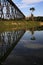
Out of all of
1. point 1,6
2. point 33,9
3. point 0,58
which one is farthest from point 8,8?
point 0,58

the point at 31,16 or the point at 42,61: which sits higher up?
the point at 42,61

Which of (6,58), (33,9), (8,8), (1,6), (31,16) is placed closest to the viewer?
(6,58)

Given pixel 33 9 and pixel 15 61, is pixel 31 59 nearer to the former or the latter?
pixel 15 61

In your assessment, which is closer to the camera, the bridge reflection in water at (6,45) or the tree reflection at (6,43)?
the bridge reflection in water at (6,45)

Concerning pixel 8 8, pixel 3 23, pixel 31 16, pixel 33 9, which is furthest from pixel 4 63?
pixel 33 9

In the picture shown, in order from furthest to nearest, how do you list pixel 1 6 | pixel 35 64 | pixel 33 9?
pixel 33 9 < pixel 1 6 < pixel 35 64

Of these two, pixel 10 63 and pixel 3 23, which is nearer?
pixel 10 63

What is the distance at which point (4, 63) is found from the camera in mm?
9094

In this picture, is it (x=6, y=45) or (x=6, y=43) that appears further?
(x=6, y=43)

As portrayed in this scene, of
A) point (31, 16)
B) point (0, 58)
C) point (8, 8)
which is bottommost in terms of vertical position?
point (31, 16)

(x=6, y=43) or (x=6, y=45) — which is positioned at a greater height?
(x=6, y=45)

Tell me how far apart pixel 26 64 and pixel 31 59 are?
1012mm

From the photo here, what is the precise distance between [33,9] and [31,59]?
85.8 m

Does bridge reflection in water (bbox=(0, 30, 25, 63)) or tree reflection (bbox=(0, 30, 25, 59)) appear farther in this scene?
tree reflection (bbox=(0, 30, 25, 59))
